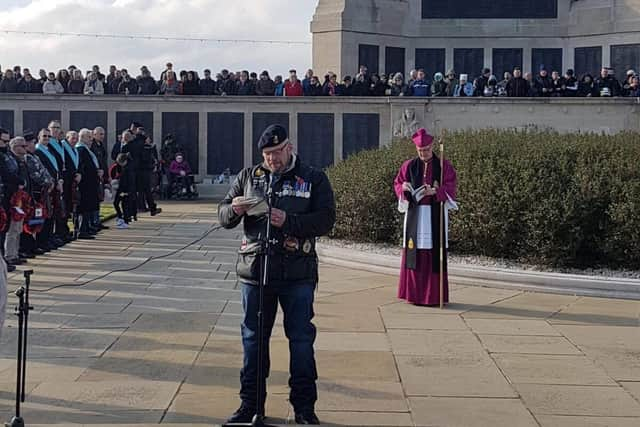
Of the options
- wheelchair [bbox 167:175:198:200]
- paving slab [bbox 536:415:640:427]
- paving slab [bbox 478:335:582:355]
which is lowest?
paving slab [bbox 536:415:640:427]

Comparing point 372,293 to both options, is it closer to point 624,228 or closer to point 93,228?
point 624,228

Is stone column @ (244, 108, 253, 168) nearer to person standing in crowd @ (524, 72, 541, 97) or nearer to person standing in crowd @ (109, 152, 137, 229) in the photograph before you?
person standing in crowd @ (524, 72, 541, 97)

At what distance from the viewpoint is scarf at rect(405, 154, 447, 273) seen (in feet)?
38.7

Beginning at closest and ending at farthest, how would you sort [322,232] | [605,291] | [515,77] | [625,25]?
1. [322,232]
2. [605,291]
3. [515,77]
4. [625,25]

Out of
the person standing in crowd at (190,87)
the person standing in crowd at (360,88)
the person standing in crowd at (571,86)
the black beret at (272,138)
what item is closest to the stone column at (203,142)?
the person standing in crowd at (190,87)

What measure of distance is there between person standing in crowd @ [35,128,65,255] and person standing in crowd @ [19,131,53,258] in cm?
22

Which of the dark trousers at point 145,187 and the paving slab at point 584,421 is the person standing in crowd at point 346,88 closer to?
the dark trousers at point 145,187

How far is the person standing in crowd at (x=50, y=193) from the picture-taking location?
16.5 metres

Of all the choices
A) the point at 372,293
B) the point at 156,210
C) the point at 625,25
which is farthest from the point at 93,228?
the point at 625,25

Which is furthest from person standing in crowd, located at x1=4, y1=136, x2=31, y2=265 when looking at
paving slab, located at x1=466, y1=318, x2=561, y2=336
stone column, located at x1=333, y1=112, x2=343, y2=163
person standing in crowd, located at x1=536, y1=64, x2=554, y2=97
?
person standing in crowd, located at x1=536, y1=64, x2=554, y2=97

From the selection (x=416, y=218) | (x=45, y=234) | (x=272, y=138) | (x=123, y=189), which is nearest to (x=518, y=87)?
(x=123, y=189)

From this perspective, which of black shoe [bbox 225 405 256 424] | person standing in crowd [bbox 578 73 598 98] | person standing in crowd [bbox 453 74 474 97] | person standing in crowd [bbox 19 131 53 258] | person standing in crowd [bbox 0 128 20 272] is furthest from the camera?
person standing in crowd [bbox 453 74 474 97]

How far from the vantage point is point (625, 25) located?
32656mm

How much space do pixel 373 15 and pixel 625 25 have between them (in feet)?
27.3
